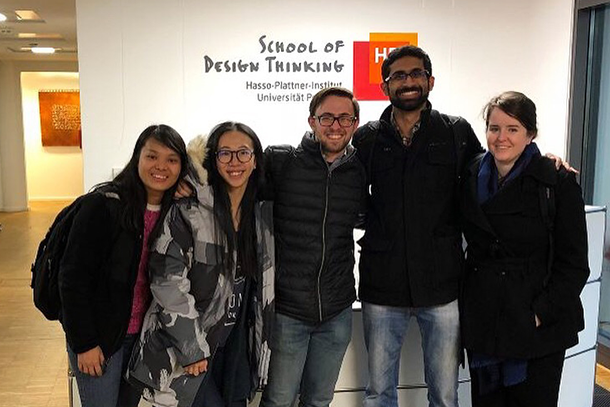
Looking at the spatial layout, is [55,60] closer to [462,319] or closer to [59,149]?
[59,149]

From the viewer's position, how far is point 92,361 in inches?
71.2

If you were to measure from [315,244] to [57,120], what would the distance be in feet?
39.5

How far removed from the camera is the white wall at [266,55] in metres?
4.15

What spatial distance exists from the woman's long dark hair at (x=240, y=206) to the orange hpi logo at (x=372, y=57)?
2.66 m

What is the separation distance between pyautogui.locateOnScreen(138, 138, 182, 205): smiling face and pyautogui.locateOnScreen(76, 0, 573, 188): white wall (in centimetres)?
249

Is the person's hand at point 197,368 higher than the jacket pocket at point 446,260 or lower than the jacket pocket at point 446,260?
lower

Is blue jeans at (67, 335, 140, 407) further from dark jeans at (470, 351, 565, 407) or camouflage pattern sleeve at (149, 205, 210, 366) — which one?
dark jeans at (470, 351, 565, 407)

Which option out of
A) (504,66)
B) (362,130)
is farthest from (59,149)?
(362,130)

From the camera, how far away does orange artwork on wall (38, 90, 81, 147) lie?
12531mm

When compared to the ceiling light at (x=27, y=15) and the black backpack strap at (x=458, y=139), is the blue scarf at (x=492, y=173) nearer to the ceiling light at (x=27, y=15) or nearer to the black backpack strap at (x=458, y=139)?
the black backpack strap at (x=458, y=139)

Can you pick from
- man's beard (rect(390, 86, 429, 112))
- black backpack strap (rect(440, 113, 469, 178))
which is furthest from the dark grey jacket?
black backpack strap (rect(440, 113, 469, 178))

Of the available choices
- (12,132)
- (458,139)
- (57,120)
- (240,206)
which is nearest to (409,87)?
(458,139)

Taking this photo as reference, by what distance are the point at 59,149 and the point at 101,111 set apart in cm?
930

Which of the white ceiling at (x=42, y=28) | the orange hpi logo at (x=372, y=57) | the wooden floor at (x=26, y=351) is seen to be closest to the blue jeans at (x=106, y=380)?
the wooden floor at (x=26, y=351)
